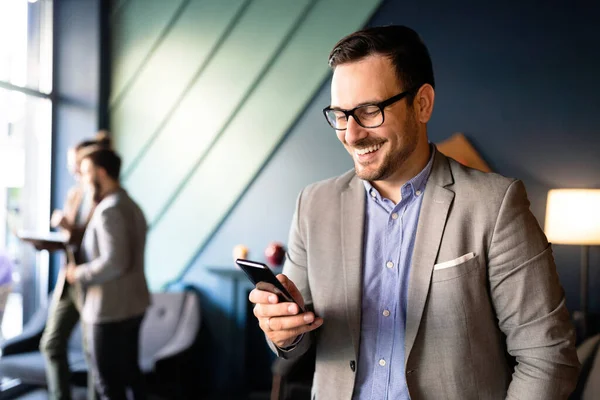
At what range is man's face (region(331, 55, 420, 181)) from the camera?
132cm

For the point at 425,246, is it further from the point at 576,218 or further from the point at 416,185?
the point at 576,218

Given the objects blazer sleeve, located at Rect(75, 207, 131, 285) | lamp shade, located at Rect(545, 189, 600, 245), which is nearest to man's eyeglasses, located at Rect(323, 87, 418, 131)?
blazer sleeve, located at Rect(75, 207, 131, 285)

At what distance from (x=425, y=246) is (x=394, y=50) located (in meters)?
0.51

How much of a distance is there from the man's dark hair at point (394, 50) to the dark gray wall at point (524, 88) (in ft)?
8.12

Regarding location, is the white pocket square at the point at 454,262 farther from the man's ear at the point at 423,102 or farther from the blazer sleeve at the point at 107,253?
the blazer sleeve at the point at 107,253

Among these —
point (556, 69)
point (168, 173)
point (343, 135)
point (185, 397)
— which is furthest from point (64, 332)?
point (556, 69)

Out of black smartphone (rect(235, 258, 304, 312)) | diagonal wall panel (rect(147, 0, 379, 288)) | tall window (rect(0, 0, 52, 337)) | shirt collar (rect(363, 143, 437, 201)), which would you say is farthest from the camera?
tall window (rect(0, 0, 52, 337))

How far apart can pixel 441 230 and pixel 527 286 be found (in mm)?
234

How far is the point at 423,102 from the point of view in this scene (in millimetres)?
1409

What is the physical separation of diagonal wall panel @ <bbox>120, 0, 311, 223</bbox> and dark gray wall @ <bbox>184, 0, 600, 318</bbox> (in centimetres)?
81

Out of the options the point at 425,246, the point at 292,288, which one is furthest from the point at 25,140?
the point at 425,246

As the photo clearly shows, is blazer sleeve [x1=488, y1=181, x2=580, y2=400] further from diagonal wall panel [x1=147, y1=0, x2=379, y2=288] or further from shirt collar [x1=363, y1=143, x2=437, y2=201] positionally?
diagonal wall panel [x1=147, y1=0, x2=379, y2=288]

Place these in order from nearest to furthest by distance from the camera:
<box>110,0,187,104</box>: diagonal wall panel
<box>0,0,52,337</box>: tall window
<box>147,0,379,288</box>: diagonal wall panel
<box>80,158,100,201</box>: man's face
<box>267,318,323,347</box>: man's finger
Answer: <box>267,318,323,347</box>: man's finger → <box>80,158,100,201</box>: man's face → <box>147,0,379,288</box>: diagonal wall panel → <box>0,0,52,337</box>: tall window → <box>110,0,187,104</box>: diagonal wall panel

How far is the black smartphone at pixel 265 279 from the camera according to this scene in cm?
119
